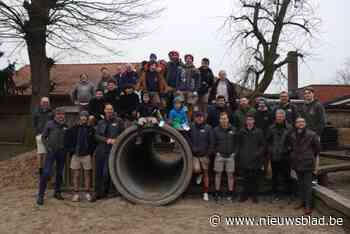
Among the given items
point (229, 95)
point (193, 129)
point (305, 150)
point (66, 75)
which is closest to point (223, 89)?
point (229, 95)

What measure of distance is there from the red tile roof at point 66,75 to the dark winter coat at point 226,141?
44.5 feet

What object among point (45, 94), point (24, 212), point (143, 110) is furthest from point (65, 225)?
point (45, 94)

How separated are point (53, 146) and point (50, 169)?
0.41 meters

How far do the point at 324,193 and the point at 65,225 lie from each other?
4096 millimetres

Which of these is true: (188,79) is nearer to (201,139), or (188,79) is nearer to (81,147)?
(201,139)

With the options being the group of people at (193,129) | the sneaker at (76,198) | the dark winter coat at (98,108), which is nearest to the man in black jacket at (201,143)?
the group of people at (193,129)

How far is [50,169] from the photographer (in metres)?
8.41

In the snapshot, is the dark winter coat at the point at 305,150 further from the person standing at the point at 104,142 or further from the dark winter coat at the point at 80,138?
the dark winter coat at the point at 80,138

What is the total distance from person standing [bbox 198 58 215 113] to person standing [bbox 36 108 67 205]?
9.17 ft

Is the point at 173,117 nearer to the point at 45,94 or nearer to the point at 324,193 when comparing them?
the point at 324,193

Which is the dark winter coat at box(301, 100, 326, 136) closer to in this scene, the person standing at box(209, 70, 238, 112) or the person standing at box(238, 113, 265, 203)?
the person standing at box(238, 113, 265, 203)

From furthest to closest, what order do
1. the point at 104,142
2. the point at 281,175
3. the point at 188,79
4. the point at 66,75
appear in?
1. the point at 66,75
2. the point at 188,79
3. the point at 281,175
4. the point at 104,142

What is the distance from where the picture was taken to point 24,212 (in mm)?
7793

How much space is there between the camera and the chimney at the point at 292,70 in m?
18.0
